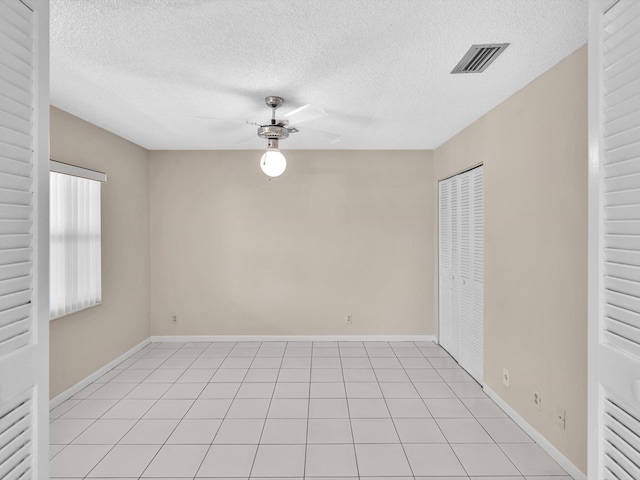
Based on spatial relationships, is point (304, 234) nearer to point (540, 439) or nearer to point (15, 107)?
point (540, 439)

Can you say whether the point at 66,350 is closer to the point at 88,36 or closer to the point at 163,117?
the point at 163,117

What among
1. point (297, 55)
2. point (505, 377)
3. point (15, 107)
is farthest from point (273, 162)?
point (505, 377)

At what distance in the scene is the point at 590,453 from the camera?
3.84ft

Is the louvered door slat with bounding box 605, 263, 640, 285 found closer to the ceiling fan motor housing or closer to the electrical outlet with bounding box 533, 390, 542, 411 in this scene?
the electrical outlet with bounding box 533, 390, 542, 411

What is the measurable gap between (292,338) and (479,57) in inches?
152

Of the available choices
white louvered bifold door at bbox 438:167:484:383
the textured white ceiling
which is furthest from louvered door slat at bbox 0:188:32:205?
white louvered bifold door at bbox 438:167:484:383

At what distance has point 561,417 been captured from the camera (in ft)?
7.49

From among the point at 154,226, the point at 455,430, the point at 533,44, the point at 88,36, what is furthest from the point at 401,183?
the point at 88,36

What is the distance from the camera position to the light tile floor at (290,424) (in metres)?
2.27

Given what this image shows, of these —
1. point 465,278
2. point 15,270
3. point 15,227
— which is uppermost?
point 15,227

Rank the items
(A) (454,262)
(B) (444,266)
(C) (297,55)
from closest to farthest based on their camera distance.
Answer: (C) (297,55) < (A) (454,262) < (B) (444,266)

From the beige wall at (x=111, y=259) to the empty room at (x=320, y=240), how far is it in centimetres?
3

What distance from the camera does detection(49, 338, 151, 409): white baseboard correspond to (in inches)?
123

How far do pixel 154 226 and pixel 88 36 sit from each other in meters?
3.14
